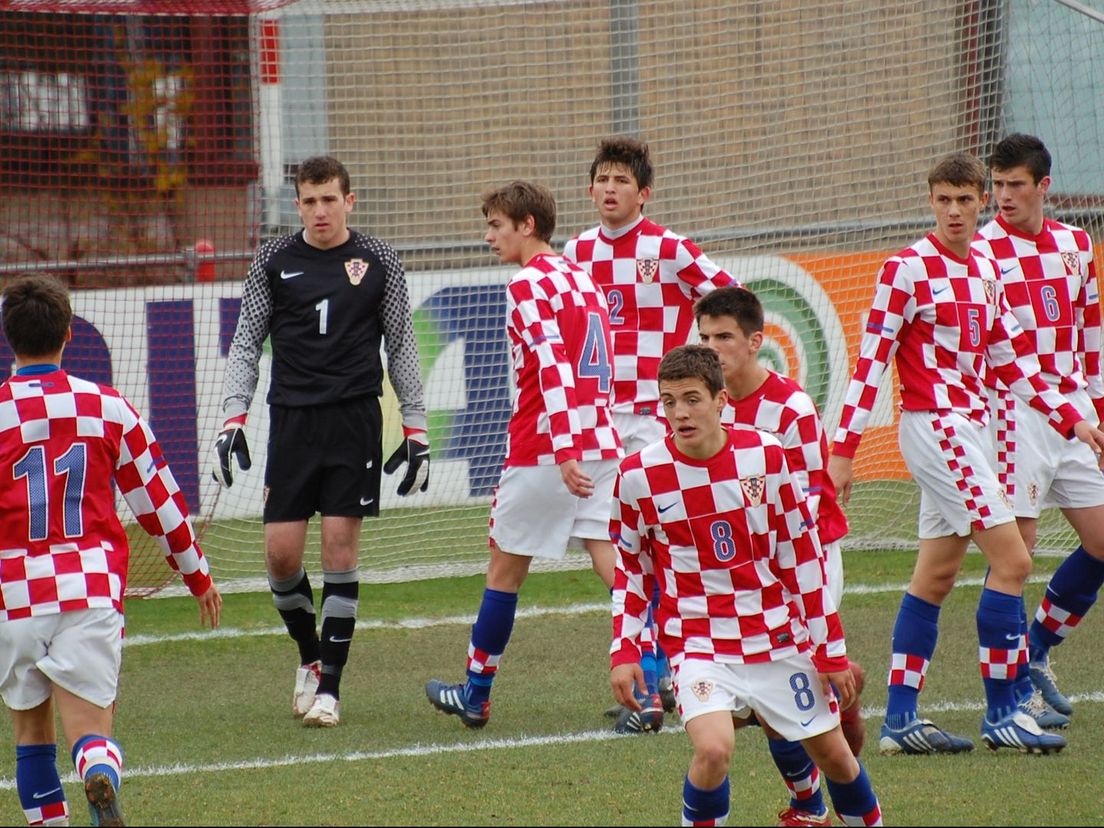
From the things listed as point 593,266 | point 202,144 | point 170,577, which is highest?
point 202,144

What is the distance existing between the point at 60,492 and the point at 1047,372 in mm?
3574

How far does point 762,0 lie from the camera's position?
10719 mm

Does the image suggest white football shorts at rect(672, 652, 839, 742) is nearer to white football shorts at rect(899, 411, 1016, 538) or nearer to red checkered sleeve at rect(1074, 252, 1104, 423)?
white football shorts at rect(899, 411, 1016, 538)

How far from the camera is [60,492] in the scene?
3.98 metres

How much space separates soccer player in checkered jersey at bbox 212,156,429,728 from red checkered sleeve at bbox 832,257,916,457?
174 centimetres

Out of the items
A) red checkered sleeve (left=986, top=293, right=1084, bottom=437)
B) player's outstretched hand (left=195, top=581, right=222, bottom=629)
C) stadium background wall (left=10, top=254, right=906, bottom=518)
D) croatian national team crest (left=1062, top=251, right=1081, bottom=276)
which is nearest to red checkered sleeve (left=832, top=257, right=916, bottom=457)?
red checkered sleeve (left=986, top=293, right=1084, bottom=437)

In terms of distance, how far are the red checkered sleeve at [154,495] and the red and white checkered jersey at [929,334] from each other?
2.10 meters

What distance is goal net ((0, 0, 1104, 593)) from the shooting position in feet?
30.6

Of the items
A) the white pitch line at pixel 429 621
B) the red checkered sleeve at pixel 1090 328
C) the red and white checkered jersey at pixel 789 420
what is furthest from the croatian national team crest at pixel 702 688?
the white pitch line at pixel 429 621

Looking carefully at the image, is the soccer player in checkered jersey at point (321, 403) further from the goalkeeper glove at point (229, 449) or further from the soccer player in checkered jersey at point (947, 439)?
the soccer player in checkered jersey at point (947, 439)

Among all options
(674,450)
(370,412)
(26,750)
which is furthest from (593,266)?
(26,750)

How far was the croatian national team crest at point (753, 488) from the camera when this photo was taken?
153 inches

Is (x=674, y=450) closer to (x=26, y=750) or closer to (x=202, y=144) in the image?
(x=26, y=750)

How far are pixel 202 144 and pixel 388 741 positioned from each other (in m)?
6.91
